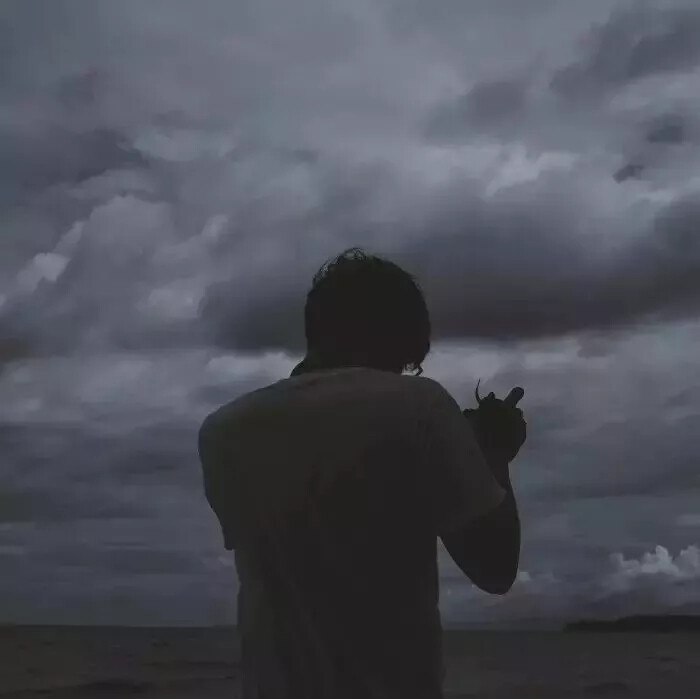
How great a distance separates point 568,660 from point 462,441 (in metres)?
50.1

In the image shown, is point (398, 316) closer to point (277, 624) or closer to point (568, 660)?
point (277, 624)

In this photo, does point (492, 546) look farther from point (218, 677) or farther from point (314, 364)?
point (218, 677)

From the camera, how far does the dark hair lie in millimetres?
1721

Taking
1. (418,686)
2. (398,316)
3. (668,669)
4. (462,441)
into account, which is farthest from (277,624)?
(668,669)

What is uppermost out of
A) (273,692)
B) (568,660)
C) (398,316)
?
(398,316)

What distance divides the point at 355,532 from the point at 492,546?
222mm

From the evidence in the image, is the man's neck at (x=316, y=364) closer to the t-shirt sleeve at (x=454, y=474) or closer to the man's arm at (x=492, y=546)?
the t-shirt sleeve at (x=454, y=474)

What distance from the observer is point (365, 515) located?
5.13 ft

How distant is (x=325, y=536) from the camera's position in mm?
1575

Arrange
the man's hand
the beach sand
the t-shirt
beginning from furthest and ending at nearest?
the beach sand < the man's hand < the t-shirt

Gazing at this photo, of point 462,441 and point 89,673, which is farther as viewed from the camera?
point 89,673

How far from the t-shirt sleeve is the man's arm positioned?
0.03m

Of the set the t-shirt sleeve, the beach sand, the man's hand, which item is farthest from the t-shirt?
the beach sand

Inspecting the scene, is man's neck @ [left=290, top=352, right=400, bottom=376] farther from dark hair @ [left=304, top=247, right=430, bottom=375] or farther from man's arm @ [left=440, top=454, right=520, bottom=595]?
man's arm @ [left=440, top=454, right=520, bottom=595]
